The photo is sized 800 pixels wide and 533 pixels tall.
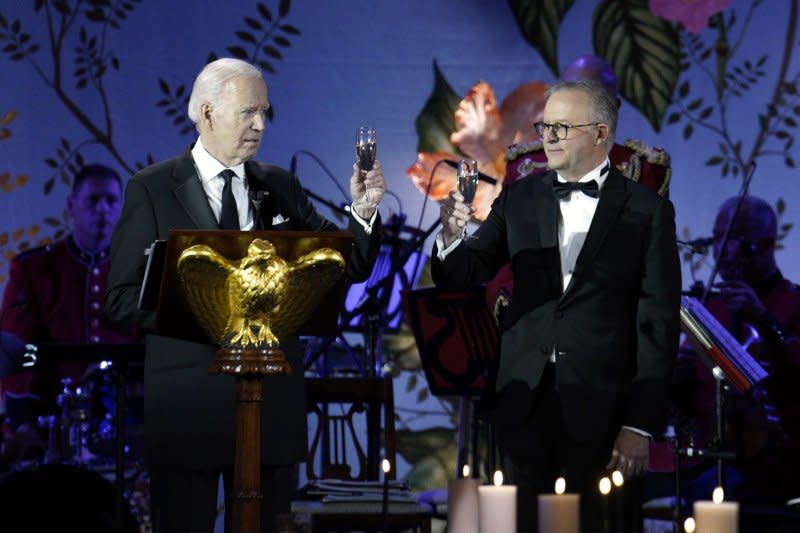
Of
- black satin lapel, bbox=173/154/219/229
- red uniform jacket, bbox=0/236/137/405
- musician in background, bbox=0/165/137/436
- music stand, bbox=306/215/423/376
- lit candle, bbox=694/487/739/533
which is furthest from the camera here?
red uniform jacket, bbox=0/236/137/405

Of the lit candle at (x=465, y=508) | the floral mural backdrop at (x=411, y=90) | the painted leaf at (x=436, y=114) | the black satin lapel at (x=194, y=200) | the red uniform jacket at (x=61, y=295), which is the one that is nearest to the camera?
the lit candle at (x=465, y=508)

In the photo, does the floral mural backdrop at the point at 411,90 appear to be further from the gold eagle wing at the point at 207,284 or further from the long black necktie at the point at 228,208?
the gold eagle wing at the point at 207,284

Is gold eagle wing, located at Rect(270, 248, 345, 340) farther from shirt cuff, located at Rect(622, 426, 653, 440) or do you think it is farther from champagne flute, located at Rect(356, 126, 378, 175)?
shirt cuff, located at Rect(622, 426, 653, 440)

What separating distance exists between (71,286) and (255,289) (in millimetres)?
3432

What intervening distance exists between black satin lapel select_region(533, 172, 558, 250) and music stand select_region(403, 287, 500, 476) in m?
1.28

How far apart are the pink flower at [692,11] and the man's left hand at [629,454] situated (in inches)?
143

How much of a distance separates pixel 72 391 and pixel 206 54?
1.79m

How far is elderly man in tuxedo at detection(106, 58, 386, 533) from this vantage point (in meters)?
2.75

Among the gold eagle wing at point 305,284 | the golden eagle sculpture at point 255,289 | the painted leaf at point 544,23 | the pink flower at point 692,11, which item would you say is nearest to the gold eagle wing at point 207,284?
the golden eagle sculpture at point 255,289

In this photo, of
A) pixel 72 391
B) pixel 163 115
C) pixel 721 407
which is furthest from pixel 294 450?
pixel 163 115

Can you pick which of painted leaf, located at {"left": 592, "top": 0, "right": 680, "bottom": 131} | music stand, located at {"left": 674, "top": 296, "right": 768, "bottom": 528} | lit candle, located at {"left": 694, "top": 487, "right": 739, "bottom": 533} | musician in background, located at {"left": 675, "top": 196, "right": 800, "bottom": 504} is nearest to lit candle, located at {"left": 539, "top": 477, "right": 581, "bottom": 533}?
lit candle, located at {"left": 694, "top": 487, "right": 739, "bottom": 533}

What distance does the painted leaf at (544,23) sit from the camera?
6117 millimetres

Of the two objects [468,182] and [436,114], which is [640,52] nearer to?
[436,114]

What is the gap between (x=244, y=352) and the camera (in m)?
2.41
